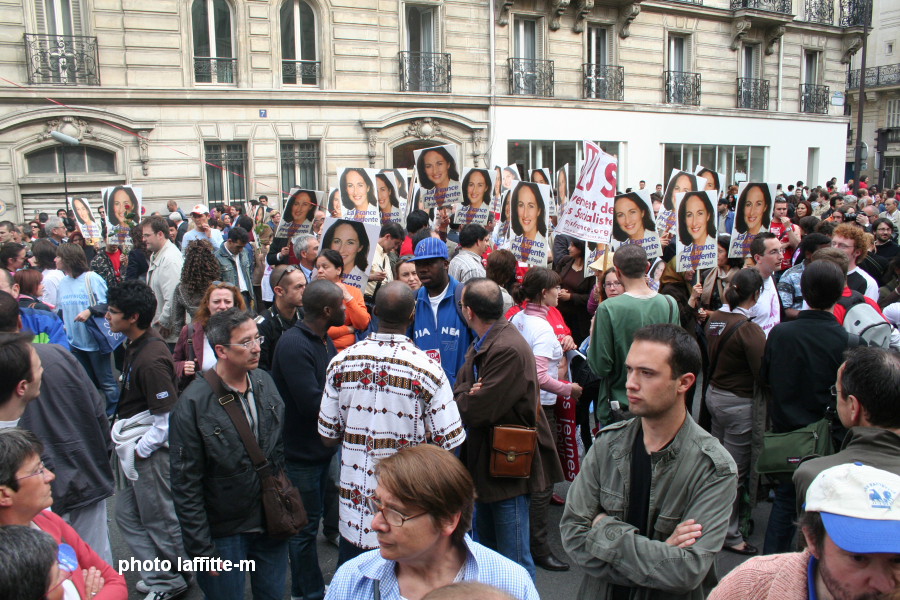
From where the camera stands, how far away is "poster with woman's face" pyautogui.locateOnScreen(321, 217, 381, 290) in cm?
637

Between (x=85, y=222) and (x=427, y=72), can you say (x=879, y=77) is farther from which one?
(x=85, y=222)

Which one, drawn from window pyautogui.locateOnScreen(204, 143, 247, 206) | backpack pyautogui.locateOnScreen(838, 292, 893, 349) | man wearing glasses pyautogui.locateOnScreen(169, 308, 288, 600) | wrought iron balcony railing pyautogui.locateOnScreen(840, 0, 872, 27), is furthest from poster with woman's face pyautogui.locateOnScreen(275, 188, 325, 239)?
wrought iron balcony railing pyautogui.locateOnScreen(840, 0, 872, 27)

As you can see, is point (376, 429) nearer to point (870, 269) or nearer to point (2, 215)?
point (870, 269)

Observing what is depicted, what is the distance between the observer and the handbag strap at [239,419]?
3309 mm

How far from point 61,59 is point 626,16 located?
55.0ft

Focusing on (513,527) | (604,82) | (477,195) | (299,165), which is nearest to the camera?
(513,527)

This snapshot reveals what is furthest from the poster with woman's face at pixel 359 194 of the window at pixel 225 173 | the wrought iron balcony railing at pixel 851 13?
the wrought iron balcony railing at pixel 851 13

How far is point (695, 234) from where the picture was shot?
6930mm

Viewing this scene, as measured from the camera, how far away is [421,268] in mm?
4895

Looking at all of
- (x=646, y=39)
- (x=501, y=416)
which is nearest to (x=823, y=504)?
(x=501, y=416)

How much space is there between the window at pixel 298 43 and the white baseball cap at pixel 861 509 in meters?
18.9

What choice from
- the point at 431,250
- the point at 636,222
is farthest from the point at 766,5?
the point at 431,250

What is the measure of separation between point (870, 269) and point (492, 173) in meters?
4.63

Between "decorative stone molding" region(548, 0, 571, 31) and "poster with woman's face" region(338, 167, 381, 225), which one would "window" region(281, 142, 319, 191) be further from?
"poster with woman's face" region(338, 167, 381, 225)
